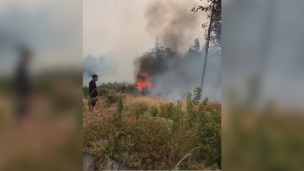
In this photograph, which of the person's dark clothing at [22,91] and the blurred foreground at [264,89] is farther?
the person's dark clothing at [22,91]

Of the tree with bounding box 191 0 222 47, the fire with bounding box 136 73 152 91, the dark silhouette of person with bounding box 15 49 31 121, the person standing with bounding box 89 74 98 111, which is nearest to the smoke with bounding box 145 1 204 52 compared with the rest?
the tree with bounding box 191 0 222 47

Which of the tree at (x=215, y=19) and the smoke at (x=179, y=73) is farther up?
the tree at (x=215, y=19)

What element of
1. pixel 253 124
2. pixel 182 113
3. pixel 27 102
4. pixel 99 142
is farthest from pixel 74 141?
pixel 182 113

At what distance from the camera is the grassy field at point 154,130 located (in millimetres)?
4160

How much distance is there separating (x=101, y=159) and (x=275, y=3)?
315 cm

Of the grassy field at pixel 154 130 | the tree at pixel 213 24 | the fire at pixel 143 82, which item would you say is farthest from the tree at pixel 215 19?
the fire at pixel 143 82

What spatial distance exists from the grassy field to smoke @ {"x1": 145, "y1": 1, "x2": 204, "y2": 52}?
0.70m

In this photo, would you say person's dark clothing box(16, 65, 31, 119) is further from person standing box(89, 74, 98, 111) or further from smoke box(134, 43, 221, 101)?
smoke box(134, 43, 221, 101)

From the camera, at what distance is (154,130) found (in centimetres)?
425

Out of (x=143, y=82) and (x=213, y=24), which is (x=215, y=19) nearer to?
(x=213, y=24)

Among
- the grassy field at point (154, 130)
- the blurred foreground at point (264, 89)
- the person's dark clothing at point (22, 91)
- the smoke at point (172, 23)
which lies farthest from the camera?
the smoke at point (172, 23)

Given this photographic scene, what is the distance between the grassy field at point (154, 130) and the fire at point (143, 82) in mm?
134

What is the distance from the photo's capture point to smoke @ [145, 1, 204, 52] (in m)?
4.28

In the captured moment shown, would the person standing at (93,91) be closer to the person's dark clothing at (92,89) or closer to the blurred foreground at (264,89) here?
the person's dark clothing at (92,89)
